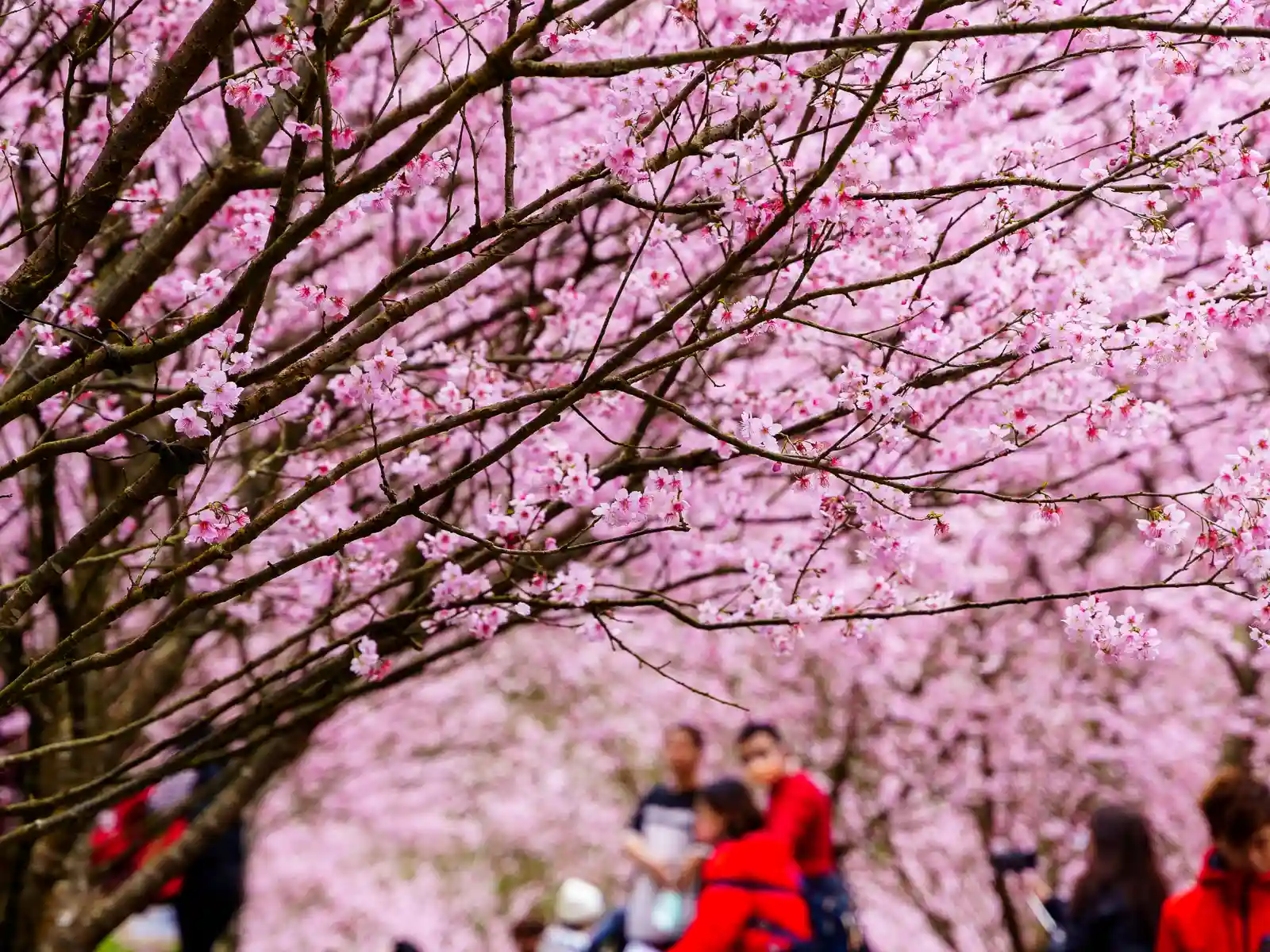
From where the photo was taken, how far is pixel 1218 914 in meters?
3.94

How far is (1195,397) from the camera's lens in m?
5.82

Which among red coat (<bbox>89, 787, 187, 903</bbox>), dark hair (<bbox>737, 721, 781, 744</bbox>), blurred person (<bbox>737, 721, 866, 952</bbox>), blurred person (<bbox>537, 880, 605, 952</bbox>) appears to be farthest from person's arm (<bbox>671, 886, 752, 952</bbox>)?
red coat (<bbox>89, 787, 187, 903</bbox>)

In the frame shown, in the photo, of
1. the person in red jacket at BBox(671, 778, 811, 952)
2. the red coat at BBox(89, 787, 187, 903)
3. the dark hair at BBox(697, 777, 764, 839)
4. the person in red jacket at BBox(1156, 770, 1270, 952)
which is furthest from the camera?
the red coat at BBox(89, 787, 187, 903)

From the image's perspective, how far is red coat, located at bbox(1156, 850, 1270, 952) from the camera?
3828 millimetres

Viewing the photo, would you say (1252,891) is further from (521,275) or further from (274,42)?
(274,42)

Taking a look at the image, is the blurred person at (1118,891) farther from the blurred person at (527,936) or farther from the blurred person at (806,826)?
the blurred person at (527,936)

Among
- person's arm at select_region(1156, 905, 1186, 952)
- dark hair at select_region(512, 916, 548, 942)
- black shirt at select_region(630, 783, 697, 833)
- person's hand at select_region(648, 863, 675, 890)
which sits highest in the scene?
black shirt at select_region(630, 783, 697, 833)

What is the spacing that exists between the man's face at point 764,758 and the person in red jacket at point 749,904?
97cm

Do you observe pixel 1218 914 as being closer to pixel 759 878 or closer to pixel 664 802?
pixel 759 878

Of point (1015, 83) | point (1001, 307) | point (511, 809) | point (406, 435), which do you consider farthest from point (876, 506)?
point (511, 809)

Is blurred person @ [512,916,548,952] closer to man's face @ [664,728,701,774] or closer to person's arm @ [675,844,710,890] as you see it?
man's face @ [664,728,701,774]

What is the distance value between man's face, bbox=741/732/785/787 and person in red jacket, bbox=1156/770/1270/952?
2.01 m

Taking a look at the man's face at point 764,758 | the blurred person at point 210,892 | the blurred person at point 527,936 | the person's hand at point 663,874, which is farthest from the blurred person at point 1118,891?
the blurred person at point 210,892

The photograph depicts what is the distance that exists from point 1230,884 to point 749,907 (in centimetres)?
169
